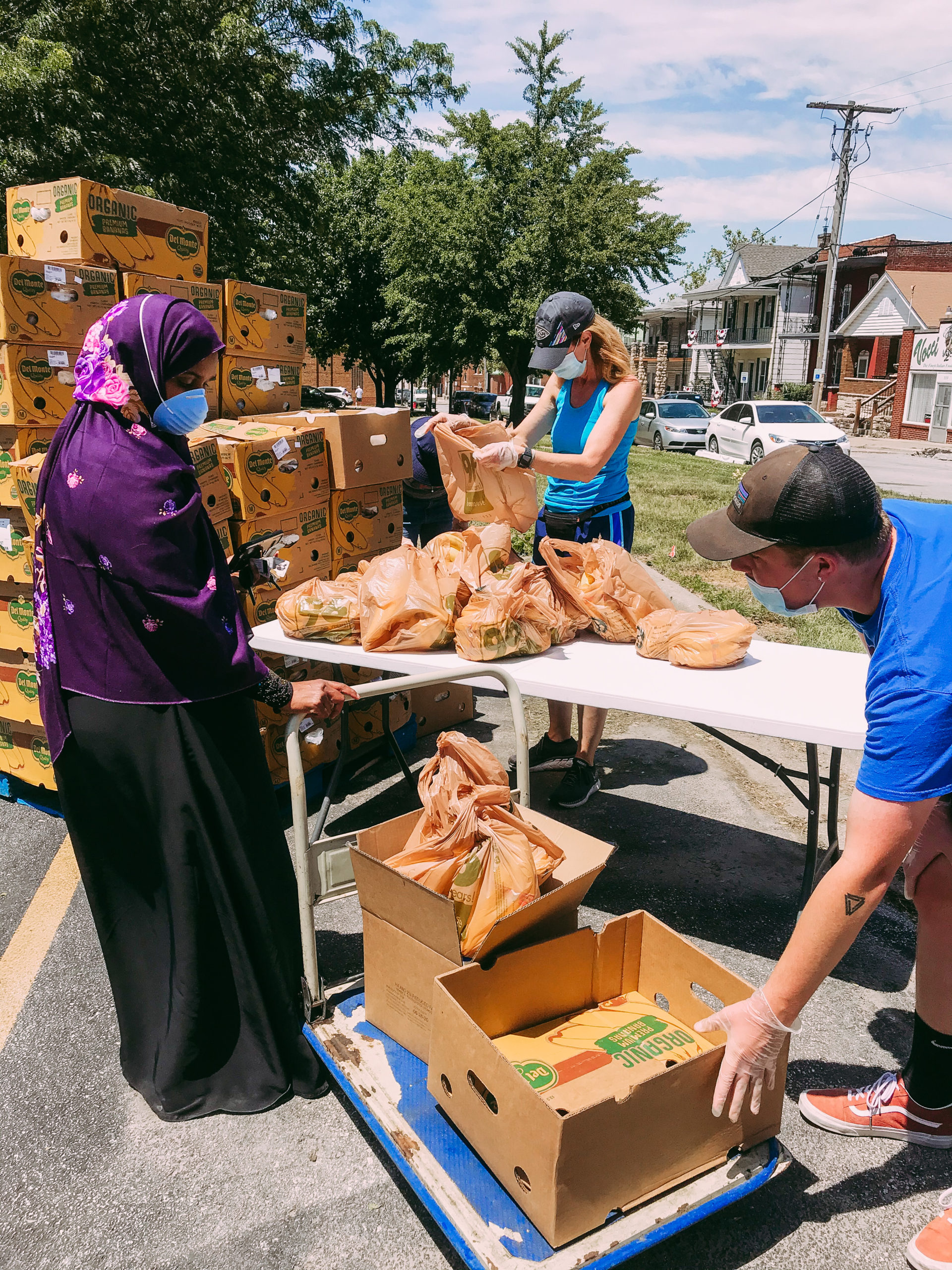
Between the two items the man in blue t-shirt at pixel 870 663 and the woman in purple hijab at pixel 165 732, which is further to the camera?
the woman in purple hijab at pixel 165 732

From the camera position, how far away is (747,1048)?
5.80ft

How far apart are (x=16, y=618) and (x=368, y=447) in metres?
1.84

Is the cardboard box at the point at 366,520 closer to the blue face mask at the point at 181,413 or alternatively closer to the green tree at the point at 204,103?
the blue face mask at the point at 181,413

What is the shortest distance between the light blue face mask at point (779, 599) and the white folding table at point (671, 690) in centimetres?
81

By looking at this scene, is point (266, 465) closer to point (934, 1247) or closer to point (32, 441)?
point (32, 441)

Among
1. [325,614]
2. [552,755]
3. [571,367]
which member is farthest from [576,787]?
[571,367]

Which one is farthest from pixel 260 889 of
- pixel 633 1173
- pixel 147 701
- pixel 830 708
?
pixel 830 708

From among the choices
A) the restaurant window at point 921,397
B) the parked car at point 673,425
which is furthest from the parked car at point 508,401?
the restaurant window at point 921,397

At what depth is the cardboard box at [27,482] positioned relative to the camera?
3.64 m

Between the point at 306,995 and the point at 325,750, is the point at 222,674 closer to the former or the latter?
the point at 306,995

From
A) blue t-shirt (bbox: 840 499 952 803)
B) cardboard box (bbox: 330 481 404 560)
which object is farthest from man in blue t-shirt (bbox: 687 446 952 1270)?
cardboard box (bbox: 330 481 404 560)

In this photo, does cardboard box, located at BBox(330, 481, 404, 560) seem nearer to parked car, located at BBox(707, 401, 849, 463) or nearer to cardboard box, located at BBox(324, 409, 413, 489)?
cardboard box, located at BBox(324, 409, 413, 489)

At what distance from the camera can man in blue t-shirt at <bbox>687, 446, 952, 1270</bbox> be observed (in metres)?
1.67

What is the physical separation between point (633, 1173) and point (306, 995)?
1.03 metres
